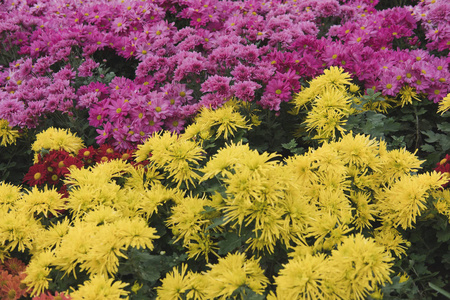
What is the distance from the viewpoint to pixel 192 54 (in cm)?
324

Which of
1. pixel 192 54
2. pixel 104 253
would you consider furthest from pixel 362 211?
pixel 192 54

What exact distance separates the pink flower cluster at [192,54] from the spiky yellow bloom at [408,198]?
109cm

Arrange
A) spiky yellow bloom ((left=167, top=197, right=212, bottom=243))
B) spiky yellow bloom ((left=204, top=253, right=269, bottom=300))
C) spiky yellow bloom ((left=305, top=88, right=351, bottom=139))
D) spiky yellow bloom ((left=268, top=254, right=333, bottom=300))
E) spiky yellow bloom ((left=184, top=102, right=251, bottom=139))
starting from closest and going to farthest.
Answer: spiky yellow bloom ((left=268, top=254, right=333, bottom=300)), spiky yellow bloom ((left=204, top=253, right=269, bottom=300)), spiky yellow bloom ((left=167, top=197, right=212, bottom=243)), spiky yellow bloom ((left=305, top=88, right=351, bottom=139)), spiky yellow bloom ((left=184, top=102, right=251, bottom=139))

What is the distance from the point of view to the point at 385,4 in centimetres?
504

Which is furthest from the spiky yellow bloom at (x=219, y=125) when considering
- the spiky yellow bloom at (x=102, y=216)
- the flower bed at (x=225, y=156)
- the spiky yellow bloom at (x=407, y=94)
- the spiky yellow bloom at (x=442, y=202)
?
the spiky yellow bloom at (x=407, y=94)

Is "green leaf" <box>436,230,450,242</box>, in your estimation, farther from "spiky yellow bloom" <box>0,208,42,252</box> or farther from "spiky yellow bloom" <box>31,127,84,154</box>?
"spiky yellow bloom" <box>31,127,84,154</box>

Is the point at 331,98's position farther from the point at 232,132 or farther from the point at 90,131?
the point at 90,131

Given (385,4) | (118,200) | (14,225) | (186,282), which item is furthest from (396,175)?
(385,4)

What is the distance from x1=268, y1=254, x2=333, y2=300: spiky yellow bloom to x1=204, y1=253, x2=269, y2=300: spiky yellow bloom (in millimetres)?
147

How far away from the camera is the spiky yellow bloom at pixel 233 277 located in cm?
156

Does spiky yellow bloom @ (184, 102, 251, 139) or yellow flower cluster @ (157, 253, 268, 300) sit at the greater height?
spiky yellow bloom @ (184, 102, 251, 139)

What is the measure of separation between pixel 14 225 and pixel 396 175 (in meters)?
2.08

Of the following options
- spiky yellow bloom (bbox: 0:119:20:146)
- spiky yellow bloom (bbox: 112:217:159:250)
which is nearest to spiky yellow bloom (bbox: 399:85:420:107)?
spiky yellow bloom (bbox: 112:217:159:250)

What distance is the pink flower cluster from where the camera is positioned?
118 inches
